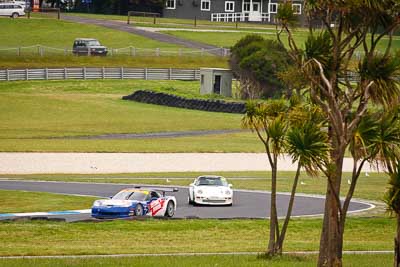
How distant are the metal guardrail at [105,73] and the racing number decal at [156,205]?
58.2 meters

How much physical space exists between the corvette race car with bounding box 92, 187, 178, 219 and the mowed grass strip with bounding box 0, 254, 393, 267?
991 cm

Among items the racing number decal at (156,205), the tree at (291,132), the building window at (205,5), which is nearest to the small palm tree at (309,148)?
the tree at (291,132)

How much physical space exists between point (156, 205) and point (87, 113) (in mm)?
41770

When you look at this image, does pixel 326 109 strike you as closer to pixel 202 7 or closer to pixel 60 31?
pixel 60 31

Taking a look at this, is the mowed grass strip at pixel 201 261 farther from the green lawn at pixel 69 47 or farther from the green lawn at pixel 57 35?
the green lawn at pixel 57 35

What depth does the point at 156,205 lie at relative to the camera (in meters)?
34.0

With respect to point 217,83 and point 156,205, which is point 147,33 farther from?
point 156,205

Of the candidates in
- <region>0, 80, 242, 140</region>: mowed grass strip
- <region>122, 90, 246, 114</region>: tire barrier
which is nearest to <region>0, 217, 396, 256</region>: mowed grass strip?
<region>0, 80, 242, 140</region>: mowed grass strip

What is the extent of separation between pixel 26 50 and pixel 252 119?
80.2 m

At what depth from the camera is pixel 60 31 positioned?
114 m

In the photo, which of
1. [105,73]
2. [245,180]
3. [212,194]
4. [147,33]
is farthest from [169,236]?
[147,33]

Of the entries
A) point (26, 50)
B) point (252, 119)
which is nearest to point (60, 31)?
point (26, 50)

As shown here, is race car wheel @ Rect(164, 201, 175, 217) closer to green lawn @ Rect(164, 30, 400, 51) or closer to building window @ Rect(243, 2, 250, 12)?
green lawn @ Rect(164, 30, 400, 51)

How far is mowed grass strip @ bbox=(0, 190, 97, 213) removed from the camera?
116ft
